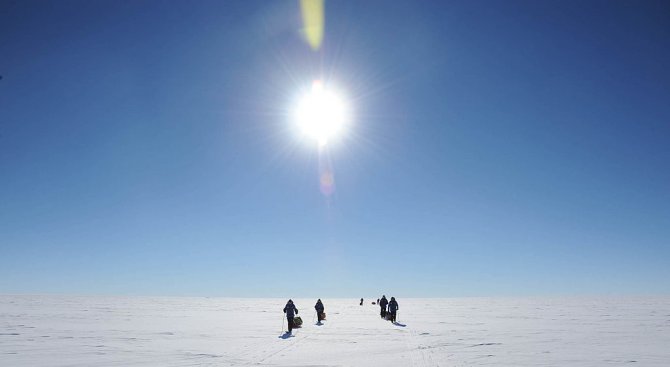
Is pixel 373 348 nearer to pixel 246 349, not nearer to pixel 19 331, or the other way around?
pixel 246 349

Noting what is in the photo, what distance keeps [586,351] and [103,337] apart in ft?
57.9

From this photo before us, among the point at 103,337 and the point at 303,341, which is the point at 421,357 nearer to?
the point at 303,341

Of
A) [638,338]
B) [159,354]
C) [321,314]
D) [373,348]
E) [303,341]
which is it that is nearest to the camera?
[159,354]

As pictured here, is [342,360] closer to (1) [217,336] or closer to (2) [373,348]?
(2) [373,348]

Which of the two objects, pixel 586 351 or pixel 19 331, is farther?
pixel 19 331

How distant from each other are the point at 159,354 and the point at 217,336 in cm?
503

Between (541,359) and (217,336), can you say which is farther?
(217,336)

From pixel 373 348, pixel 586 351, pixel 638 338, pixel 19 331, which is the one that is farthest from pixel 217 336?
pixel 638 338

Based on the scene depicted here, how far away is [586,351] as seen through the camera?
535 inches

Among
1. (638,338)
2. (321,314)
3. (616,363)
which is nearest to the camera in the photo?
(616,363)

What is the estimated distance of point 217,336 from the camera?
1770 centimetres

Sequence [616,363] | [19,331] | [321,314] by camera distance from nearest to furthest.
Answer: [616,363]
[19,331]
[321,314]

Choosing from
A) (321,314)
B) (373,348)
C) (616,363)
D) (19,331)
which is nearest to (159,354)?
(373,348)

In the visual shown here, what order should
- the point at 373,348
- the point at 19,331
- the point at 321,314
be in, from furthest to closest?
the point at 321,314 < the point at 19,331 < the point at 373,348
